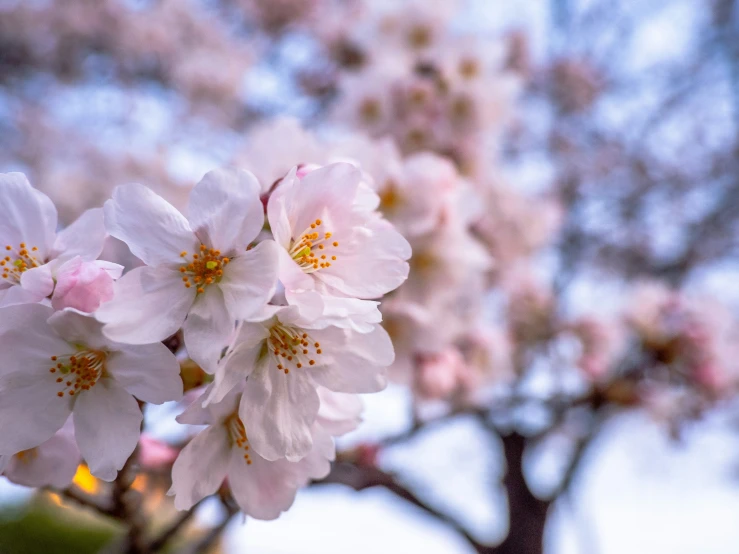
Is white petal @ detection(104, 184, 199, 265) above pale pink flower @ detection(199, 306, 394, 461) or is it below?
above

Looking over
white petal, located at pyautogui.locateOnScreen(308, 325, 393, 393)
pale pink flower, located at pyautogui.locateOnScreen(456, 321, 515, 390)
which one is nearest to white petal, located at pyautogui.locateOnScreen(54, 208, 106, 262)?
white petal, located at pyautogui.locateOnScreen(308, 325, 393, 393)

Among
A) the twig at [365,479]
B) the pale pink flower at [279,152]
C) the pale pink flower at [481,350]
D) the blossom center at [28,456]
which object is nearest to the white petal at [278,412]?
the blossom center at [28,456]

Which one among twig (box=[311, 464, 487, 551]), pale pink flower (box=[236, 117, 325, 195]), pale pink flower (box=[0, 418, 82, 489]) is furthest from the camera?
twig (box=[311, 464, 487, 551])

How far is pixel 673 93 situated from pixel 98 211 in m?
4.39

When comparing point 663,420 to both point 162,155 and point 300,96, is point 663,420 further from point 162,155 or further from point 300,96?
point 162,155

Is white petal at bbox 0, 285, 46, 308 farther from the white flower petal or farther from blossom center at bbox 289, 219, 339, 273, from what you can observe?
blossom center at bbox 289, 219, 339, 273

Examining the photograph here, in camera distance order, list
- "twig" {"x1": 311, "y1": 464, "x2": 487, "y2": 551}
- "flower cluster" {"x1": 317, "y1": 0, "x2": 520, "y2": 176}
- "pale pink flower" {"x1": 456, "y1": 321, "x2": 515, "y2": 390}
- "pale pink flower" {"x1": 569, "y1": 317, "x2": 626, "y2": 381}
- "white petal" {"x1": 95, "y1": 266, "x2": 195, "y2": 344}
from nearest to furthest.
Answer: "white petal" {"x1": 95, "y1": 266, "x2": 195, "y2": 344} < "twig" {"x1": 311, "y1": 464, "x2": 487, "y2": 551} < "flower cluster" {"x1": 317, "y1": 0, "x2": 520, "y2": 176} < "pale pink flower" {"x1": 456, "y1": 321, "x2": 515, "y2": 390} < "pale pink flower" {"x1": 569, "y1": 317, "x2": 626, "y2": 381}

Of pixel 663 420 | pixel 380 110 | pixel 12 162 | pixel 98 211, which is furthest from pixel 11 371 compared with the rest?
pixel 12 162

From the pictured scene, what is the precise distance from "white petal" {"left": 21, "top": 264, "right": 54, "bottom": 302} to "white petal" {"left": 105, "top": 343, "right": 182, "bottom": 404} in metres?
0.08

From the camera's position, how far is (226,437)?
0.57 metres

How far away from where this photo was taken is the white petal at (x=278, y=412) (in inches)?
19.5

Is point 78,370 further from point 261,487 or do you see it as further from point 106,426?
point 261,487

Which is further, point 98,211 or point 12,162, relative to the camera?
point 12,162

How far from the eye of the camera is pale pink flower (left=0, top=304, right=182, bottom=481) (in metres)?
0.46
